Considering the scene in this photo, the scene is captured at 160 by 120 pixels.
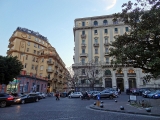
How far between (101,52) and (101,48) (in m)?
1.57

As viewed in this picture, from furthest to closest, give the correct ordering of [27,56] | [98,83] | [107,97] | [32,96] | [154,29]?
[27,56], [98,83], [107,97], [32,96], [154,29]

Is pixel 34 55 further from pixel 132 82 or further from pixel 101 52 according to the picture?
pixel 132 82

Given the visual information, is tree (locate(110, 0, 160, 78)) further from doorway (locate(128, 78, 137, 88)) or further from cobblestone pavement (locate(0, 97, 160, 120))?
doorway (locate(128, 78, 137, 88))

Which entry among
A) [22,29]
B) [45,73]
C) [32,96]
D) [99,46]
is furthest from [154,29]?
[22,29]

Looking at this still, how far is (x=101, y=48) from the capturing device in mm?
53375

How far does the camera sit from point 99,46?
53.7 metres

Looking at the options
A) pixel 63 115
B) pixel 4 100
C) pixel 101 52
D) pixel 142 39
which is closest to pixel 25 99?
pixel 4 100

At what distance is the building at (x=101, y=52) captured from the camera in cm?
4794

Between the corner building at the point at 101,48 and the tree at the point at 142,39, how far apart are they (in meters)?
34.1

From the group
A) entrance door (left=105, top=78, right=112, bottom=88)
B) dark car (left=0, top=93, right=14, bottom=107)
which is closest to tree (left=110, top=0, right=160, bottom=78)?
dark car (left=0, top=93, right=14, bottom=107)

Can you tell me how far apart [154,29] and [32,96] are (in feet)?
63.7

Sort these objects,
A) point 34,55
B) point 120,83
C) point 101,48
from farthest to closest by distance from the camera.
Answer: point 34,55
point 101,48
point 120,83

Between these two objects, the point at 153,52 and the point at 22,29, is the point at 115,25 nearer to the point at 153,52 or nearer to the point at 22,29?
the point at 22,29

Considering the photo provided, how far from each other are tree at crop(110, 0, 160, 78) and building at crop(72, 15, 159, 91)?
3285cm
